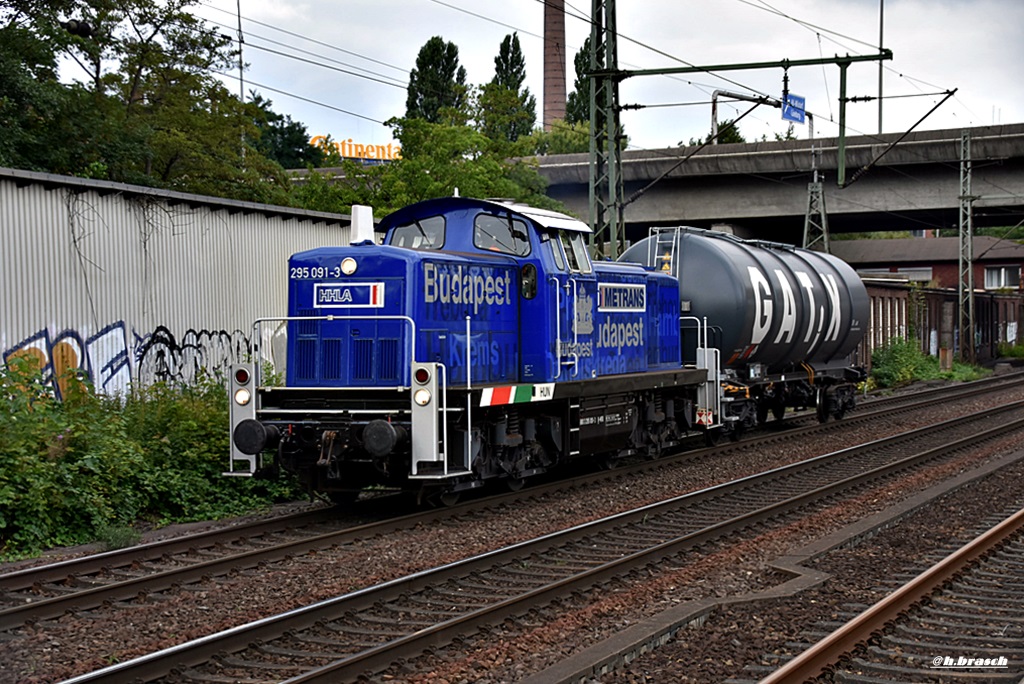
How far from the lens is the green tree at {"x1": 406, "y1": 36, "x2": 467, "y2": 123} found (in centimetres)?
6606

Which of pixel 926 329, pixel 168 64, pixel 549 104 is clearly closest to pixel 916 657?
pixel 168 64

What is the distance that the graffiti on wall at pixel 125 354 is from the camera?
13.4 metres

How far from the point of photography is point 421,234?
12.9 metres

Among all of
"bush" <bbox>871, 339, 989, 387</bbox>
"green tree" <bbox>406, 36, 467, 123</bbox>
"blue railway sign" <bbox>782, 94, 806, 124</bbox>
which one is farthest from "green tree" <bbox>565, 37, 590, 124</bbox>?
"blue railway sign" <bbox>782, 94, 806, 124</bbox>

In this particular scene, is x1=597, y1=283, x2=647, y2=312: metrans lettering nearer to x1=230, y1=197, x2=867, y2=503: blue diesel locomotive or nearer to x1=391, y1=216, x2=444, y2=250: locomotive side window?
x1=230, y1=197, x2=867, y2=503: blue diesel locomotive

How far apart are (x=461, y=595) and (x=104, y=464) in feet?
16.4

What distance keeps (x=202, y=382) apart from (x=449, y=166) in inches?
530

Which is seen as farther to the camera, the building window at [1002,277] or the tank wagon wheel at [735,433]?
the building window at [1002,277]

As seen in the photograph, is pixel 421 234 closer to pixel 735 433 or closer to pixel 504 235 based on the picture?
pixel 504 235

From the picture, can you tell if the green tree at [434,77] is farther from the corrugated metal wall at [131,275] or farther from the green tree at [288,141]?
the corrugated metal wall at [131,275]

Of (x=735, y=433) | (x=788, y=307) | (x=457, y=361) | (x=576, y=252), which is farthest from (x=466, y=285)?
(x=735, y=433)

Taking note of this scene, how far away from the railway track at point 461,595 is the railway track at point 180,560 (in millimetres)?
1624

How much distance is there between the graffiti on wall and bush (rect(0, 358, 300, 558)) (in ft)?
1.03

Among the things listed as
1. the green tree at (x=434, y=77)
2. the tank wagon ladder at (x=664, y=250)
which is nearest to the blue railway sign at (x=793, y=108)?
the tank wagon ladder at (x=664, y=250)
